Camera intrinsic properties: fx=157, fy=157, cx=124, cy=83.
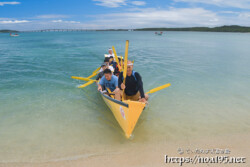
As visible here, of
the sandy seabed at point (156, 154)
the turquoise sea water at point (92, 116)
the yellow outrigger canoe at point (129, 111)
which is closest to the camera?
the sandy seabed at point (156, 154)

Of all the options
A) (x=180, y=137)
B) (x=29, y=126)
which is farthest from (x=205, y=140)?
(x=29, y=126)

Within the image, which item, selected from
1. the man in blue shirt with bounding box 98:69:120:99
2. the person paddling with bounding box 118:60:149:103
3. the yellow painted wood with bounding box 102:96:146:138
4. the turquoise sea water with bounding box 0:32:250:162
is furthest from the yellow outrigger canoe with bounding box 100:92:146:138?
the man in blue shirt with bounding box 98:69:120:99

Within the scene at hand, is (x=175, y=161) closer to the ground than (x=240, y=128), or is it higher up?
closer to the ground

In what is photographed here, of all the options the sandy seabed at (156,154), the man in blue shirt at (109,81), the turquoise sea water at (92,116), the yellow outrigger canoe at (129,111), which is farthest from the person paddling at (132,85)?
the sandy seabed at (156,154)

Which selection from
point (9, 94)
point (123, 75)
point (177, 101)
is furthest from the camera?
point (9, 94)

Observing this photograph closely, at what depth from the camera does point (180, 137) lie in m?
5.06

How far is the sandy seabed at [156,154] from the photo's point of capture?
13.4 feet

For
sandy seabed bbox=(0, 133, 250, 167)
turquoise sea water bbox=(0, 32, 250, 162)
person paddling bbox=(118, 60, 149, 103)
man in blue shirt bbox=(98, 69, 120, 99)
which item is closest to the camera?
sandy seabed bbox=(0, 133, 250, 167)

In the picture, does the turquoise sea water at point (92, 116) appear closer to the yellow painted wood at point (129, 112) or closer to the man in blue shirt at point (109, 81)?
the yellow painted wood at point (129, 112)

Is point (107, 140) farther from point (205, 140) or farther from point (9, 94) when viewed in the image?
point (9, 94)

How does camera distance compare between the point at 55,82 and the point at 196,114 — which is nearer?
the point at 196,114

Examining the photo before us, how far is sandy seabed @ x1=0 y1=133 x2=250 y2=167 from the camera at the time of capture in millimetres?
4094

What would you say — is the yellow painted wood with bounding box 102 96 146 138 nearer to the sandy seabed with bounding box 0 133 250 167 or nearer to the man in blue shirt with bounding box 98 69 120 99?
the sandy seabed with bounding box 0 133 250 167

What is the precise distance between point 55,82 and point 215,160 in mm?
9661
